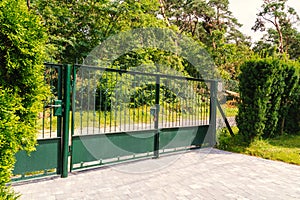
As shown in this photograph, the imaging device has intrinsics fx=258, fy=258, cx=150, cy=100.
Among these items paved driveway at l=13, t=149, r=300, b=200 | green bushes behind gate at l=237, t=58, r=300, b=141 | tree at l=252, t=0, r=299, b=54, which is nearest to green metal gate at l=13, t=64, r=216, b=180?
paved driveway at l=13, t=149, r=300, b=200

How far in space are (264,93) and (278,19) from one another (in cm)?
2034

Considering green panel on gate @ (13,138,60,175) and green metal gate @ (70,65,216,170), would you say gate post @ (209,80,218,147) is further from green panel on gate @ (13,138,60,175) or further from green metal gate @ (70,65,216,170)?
green panel on gate @ (13,138,60,175)

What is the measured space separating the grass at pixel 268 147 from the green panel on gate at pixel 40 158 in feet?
14.1

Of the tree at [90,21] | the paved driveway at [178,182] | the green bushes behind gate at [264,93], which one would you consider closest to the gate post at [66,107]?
the paved driveway at [178,182]

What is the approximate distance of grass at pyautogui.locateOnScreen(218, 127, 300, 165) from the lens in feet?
18.9

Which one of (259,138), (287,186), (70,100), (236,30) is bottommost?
(287,186)

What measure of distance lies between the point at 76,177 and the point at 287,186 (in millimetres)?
3321

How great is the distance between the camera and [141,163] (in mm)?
5047

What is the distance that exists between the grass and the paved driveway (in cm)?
43

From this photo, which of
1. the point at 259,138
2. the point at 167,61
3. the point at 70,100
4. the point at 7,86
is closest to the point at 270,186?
the point at 259,138

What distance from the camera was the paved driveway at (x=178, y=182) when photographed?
11.6 feet

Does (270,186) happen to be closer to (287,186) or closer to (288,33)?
(287,186)

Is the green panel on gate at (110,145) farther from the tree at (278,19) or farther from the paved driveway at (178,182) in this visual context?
the tree at (278,19)

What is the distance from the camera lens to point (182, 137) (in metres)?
5.87
